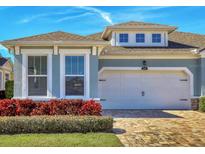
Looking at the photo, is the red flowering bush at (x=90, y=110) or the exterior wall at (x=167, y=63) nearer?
the red flowering bush at (x=90, y=110)

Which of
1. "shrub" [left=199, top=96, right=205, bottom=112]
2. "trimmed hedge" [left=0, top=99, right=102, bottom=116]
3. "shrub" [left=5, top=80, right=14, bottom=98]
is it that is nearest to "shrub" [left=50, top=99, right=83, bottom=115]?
"trimmed hedge" [left=0, top=99, right=102, bottom=116]

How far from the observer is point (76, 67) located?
14.1 m

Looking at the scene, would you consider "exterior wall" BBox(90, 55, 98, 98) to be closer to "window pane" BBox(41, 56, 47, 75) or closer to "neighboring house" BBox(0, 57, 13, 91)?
"window pane" BBox(41, 56, 47, 75)

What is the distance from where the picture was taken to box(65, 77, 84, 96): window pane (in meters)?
14.2

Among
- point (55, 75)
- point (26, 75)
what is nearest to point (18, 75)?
point (26, 75)

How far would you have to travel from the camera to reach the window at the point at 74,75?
46.5 feet

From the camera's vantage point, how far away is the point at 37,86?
46.6 ft

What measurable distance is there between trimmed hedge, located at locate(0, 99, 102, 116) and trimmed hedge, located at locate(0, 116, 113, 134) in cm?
123

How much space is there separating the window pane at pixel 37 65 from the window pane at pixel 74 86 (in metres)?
1.13

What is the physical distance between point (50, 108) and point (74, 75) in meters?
2.96

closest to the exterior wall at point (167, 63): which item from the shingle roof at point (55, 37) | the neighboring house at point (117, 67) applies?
the neighboring house at point (117, 67)

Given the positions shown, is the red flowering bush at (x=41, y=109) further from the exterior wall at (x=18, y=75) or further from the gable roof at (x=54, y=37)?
the gable roof at (x=54, y=37)
